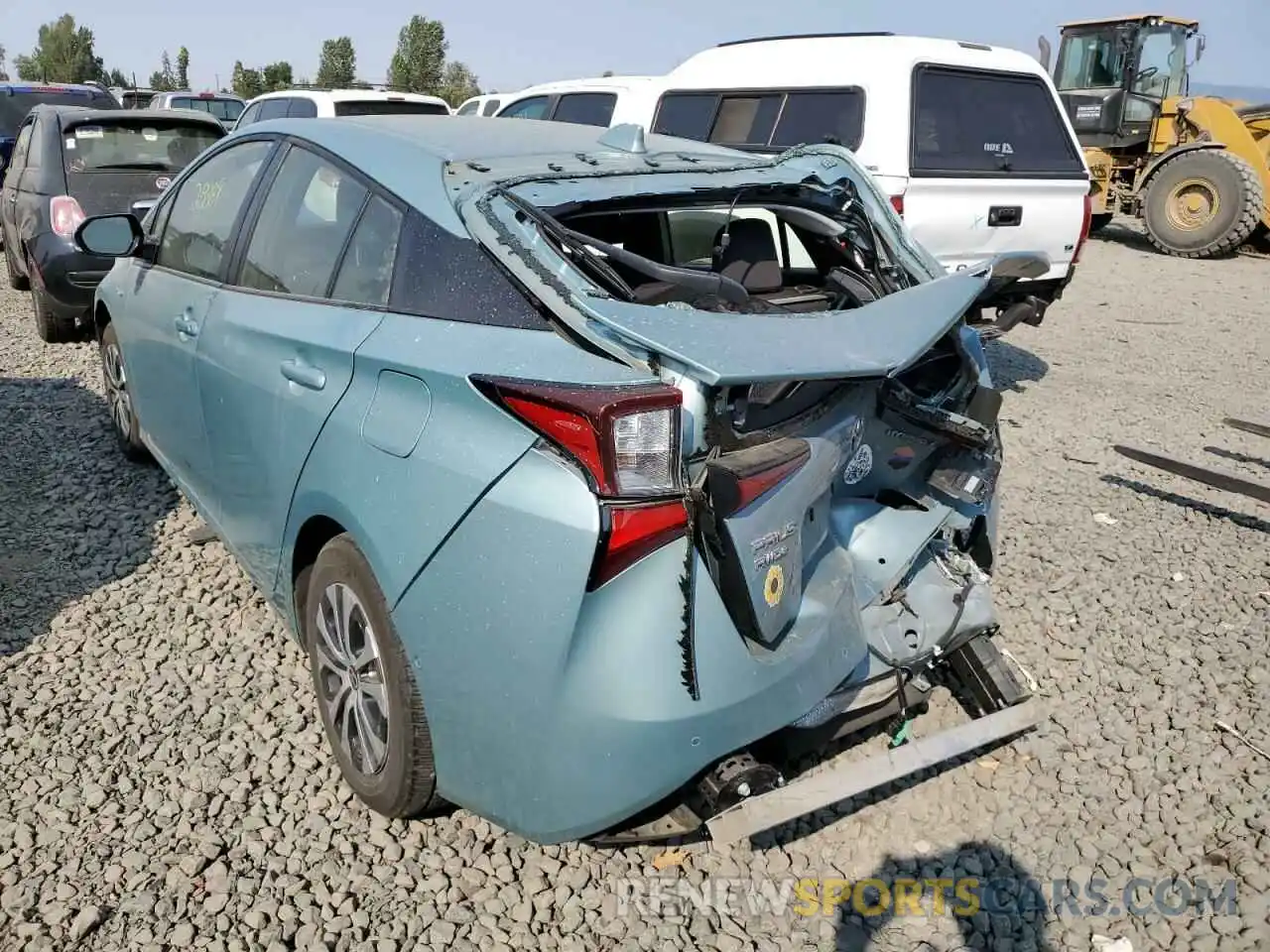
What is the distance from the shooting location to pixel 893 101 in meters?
6.20

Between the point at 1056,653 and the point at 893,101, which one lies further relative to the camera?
the point at 893,101

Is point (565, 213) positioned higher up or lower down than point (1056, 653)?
higher up

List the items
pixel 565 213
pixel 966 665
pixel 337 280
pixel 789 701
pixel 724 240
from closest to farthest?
1. pixel 789 701
2. pixel 565 213
3. pixel 337 280
4. pixel 966 665
5. pixel 724 240

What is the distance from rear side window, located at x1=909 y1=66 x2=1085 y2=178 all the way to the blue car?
3.34 meters

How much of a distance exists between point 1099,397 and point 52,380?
6.83m

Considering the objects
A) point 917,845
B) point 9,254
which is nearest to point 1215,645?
point 917,845

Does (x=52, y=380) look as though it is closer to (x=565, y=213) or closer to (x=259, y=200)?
(x=259, y=200)

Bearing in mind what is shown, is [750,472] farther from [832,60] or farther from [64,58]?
[64,58]

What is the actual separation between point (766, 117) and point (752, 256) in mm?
4500

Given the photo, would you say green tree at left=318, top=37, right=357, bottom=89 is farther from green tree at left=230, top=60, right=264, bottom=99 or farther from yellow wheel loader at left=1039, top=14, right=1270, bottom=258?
yellow wheel loader at left=1039, top=14, right=1270, bottom=258

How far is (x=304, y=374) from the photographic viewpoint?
8.50 ft

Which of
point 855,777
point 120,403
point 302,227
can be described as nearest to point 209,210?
point 302,227

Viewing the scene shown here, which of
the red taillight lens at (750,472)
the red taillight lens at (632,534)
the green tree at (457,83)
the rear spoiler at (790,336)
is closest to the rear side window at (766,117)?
the rear spoiler at (790,336)

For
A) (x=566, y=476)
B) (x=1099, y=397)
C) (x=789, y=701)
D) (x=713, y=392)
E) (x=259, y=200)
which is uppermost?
(x=259, y=200)
